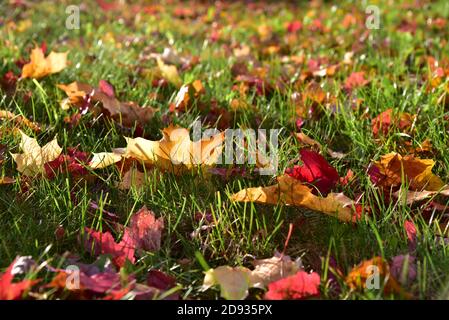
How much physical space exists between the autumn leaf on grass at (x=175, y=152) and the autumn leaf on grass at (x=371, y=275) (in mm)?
576

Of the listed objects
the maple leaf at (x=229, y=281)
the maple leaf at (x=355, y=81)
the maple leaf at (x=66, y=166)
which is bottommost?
the maple leaf at (x=229, y=281)

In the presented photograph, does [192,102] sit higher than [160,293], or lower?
higher

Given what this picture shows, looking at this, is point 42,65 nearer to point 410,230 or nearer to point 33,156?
point 33,156

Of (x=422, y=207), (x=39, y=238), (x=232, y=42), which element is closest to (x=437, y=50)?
→ (x=232, y=42)

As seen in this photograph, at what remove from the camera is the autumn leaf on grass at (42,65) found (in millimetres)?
2525

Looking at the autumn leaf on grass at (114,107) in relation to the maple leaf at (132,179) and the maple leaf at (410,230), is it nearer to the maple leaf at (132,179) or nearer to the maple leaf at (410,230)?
the maple leaf at (132,179)

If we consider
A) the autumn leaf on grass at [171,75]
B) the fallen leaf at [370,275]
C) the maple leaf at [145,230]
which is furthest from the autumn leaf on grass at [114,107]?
the fallen leaf at [370,275]

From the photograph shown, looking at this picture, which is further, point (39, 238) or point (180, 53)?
point (180, 53)

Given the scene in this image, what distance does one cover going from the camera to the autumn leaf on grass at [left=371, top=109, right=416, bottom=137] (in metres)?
2.09

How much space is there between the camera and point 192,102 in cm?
241

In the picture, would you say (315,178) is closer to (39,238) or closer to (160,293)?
(160,293)

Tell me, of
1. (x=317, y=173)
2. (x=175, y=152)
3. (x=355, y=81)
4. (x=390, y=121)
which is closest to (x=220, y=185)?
(x=175, y=152)

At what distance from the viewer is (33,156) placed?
5.82 feet

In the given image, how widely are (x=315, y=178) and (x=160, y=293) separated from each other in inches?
22.5
